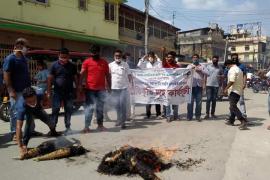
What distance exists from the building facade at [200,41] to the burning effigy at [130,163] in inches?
2032

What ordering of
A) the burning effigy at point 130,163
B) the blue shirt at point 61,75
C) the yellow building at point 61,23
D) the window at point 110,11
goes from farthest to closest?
the window at point 110,11 < the yellow building at point 61,23 < the blue shirt at point 61,75 < the burning effigy at point 130,163

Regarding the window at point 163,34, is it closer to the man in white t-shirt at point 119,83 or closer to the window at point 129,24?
the window at point 129,24

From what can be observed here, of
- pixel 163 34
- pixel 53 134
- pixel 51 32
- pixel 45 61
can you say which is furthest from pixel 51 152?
pixel 163 34

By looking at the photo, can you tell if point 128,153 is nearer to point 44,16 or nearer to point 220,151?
point 220,151

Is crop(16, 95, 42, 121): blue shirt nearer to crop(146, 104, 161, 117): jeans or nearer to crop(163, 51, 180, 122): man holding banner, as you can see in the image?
crop(163, 51, 180, 122): man holding banner

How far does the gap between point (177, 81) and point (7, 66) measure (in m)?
5.00

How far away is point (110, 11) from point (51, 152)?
2517 centimetres

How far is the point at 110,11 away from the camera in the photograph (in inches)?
1204

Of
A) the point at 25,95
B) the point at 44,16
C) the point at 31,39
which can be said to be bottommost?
the point at 25,95

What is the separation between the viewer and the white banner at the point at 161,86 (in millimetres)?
10781

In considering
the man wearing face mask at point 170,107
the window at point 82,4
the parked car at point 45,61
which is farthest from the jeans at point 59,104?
the window at point 82,4

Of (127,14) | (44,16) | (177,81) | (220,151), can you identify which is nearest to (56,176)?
(220,151)

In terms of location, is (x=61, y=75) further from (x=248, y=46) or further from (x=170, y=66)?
(x=248, y=46)

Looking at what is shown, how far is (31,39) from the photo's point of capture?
72.3ft
